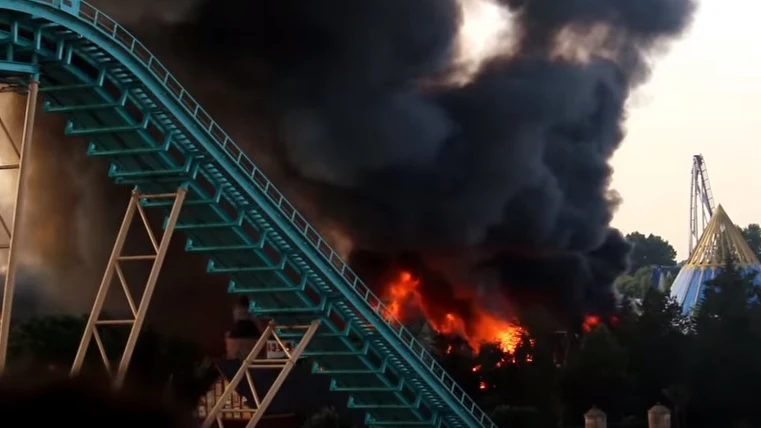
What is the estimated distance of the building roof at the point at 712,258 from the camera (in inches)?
4134

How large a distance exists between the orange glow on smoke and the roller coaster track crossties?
25489mm

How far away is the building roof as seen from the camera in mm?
105000

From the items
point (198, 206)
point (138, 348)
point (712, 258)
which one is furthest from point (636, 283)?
point (198, 206)

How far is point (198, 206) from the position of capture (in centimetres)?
3766

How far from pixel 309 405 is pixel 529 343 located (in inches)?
455

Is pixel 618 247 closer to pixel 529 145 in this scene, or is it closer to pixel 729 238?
pixel 529 145

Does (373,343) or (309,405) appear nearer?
(373,343)

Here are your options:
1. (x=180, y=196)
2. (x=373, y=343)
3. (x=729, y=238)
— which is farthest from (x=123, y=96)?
(x=729, y=238)

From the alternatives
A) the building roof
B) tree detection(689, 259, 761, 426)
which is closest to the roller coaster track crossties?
tree detection(689, 259, 761, 426)

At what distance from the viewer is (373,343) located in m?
41.0

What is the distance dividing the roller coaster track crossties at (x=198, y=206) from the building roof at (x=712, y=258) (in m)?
64.1

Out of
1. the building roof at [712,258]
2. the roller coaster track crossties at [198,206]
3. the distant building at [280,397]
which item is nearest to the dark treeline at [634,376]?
the distant building at [280,397]

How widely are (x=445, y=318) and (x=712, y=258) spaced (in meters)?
41.4

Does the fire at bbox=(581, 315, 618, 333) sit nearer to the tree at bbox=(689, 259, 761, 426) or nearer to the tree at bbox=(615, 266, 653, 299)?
the tree at bbox=(689, 259, 761, 426)
